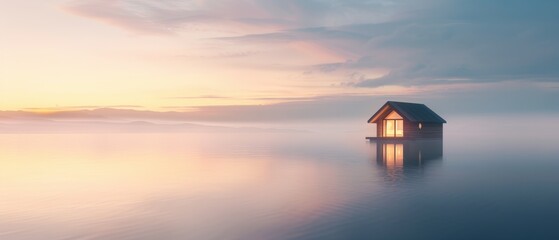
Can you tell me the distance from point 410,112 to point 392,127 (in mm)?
5449

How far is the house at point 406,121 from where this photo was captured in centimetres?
5740

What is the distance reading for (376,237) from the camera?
38.3 ft

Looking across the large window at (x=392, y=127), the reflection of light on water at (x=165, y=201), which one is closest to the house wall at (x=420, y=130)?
the large window at (x=392, y=127)

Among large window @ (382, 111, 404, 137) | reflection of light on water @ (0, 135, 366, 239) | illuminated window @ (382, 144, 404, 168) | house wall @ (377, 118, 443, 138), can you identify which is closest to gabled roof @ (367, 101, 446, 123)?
house wall @ (377, 118, 443, 138)

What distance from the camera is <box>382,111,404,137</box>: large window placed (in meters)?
61.2

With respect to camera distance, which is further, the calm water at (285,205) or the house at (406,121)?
the house at (406,121)

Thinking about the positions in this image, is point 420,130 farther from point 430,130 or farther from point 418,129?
point 430,130

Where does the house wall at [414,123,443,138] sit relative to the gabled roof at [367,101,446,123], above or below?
below

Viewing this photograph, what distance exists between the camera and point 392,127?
205ft

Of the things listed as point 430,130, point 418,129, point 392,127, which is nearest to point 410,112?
point 418,129

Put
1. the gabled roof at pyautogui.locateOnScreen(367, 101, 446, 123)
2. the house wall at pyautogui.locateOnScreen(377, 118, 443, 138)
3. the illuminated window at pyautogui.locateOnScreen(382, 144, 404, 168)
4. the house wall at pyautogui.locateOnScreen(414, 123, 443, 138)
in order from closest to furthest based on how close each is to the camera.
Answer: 1. the illuminated window at pyautogui.locateOnScreen(382, 144, 404, 168)
2. the gabled roof at pyautogui.locateOnScreen(367, 101, 446, 123)
3. the house wall at pyautogui.locateOnScreen(377, 118, 443, 138)
4. the house wall at pyautogui.locateOnScreen(414, 123, 443, 138)

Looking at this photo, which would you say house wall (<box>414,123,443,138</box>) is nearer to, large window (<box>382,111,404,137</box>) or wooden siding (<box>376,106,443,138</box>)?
wooden siding (<box>376,106,443,138</box>)

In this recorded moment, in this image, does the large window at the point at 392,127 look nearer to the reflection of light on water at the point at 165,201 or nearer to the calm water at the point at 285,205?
the calm water at the point at 285,205

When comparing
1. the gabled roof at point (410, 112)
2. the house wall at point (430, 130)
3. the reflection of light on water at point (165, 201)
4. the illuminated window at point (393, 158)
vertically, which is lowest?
the reflection of light on water at point (165, 201)
